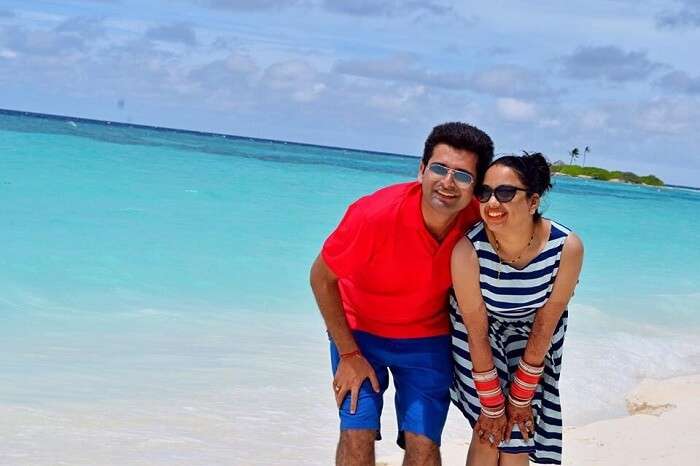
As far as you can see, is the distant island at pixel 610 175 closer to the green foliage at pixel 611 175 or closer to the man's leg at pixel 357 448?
the green foliage at pixel 611 175

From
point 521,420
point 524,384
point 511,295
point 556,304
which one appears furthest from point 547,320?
point 521,420

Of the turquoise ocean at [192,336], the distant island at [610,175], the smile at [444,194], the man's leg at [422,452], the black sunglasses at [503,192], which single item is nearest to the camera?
the black sunglasses at [503,192]

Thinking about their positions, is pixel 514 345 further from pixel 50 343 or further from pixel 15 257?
pixel 15 257

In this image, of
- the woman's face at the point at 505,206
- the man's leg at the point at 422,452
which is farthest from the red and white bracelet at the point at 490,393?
the woman's face at the point at 505,206

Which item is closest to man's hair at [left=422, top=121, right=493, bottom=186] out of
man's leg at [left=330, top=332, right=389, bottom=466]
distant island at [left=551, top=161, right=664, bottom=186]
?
man's leg at [left=330, top=332, right=389, bottom=466]

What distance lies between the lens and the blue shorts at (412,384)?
3766 mm

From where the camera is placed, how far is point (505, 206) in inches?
134

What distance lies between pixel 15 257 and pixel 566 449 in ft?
22.5

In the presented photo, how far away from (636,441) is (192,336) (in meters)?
3.52

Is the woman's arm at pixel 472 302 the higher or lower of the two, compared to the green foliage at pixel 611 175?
higher

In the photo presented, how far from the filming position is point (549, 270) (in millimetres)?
3477

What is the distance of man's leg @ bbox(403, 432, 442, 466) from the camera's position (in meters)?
3.77

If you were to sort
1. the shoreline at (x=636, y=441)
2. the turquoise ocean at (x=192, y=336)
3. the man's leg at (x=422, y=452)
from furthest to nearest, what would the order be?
1. the turquoise ocean at (x=192, y=336)
2. the shoreline at (x=636, y=441)
3. the man's leg at (x=422, y=452)

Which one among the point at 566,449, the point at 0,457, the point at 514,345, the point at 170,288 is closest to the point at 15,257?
the point at 170,288
